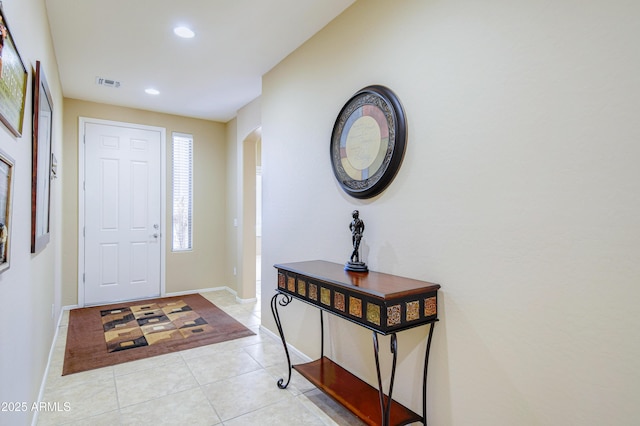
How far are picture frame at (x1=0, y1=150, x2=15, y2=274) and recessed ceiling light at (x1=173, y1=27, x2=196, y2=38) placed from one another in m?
1.88

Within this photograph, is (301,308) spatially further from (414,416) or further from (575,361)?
(575,361)

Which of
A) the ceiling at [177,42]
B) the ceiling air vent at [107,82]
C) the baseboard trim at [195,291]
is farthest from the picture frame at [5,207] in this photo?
the baseboard trim at [195,291]

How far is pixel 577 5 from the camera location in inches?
53.6

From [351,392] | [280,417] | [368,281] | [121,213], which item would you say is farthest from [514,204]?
[121,213]

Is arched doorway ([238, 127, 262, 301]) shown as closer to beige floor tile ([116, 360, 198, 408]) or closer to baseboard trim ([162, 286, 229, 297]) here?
baseboard trim ([162, 286, 229, 297])

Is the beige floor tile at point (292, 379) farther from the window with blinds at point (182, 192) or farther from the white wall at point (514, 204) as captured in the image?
the window with blinds at point (182, 192)

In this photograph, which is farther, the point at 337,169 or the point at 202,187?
the point at 202,187

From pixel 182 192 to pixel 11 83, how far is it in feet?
13.6

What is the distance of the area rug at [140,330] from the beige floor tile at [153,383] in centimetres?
37

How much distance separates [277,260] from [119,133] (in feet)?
10.7

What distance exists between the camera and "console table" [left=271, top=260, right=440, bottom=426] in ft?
5.64

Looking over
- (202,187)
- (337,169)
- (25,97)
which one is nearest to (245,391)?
(337,169)

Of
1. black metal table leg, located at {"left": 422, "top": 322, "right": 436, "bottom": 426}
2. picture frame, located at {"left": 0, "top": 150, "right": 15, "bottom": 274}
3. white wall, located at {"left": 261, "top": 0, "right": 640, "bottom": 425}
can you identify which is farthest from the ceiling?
black metal table leg, located at {"left": 422, "top": 322, "right": 436, "bottom": 426}

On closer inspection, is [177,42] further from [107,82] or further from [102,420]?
[102,420]
